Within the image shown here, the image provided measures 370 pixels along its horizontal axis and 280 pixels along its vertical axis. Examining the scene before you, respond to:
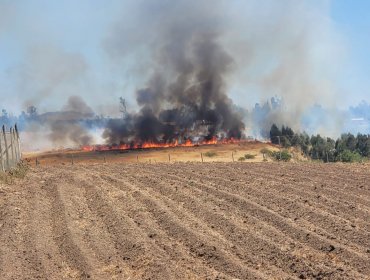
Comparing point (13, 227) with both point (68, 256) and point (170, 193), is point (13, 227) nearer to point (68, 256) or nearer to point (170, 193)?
point (68, 256)

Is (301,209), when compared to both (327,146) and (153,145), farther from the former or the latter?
(153,145)

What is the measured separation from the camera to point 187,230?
973 centimetres

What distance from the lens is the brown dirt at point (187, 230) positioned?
7.49 metres

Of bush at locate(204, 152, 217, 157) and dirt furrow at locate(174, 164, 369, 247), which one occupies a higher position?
bush at locate(204, 152, 217, 157)

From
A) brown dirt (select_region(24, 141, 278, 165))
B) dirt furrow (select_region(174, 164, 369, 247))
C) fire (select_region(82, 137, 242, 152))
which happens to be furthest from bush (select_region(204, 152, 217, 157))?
dirt furrow (select_region(174, 164, 369, 247))

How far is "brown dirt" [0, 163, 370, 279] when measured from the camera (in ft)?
24.6

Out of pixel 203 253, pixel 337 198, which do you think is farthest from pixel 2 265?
pixel 337 198

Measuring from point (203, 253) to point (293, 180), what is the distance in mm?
9457

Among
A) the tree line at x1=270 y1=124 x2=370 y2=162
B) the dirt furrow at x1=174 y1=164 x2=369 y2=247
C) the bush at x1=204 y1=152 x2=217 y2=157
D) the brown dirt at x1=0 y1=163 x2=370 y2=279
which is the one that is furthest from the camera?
the tree line at x1=270 y1=124 x2=370 y2=162

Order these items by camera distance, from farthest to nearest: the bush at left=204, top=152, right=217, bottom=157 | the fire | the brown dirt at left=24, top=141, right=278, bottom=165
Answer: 1. the fire
2. the bush at left=204, top=152, right=217, bottom=157
3. the brown dirt at left=24, top=141, right=278, bottom=165

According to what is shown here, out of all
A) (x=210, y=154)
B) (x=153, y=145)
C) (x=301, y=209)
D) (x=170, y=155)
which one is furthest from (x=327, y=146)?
(x=301, y=209)

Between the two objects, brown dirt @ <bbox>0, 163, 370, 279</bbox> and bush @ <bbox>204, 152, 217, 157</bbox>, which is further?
bush @ <bbox>204, 152, 217, 157</bbox>

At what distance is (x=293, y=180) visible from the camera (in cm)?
1695

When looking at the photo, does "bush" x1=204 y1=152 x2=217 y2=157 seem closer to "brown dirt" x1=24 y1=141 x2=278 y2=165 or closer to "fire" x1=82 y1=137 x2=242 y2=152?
"brown dirt" x1=24 y1=141 x2=278 y2=165
